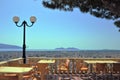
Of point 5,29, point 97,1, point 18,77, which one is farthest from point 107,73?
point 5,29

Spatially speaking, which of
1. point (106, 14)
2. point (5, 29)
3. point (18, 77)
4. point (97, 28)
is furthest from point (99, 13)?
point (5, 29)

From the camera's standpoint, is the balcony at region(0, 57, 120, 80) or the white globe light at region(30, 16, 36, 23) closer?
the balcony at region(0, 57, 120, 80)

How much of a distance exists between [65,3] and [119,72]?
4.40 m

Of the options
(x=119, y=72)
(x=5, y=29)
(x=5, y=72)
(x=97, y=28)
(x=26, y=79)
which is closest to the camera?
(x=5, y=72)

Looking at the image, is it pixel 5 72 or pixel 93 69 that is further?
pixel 93 69

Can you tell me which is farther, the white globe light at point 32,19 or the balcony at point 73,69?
the white globe light at point 32,19

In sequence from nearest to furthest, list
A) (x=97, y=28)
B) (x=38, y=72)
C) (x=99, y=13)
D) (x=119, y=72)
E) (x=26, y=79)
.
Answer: (x=26, y=79)
(x=99, y=13)
(x=38, y=72)
(x=119, y=72)
(x=97, y=28)

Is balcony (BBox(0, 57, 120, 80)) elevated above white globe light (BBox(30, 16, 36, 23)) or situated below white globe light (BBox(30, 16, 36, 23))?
below

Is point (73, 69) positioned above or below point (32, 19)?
below

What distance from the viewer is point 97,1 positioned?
8.70 m

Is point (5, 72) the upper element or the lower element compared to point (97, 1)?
lower

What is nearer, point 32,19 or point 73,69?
point 32,19

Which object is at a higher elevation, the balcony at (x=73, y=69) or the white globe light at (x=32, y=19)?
the white globe light at (x=32, y=19)

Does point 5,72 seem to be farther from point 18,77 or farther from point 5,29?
point 5,29
